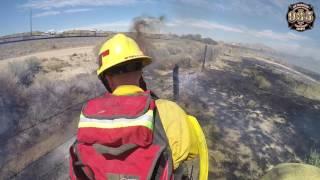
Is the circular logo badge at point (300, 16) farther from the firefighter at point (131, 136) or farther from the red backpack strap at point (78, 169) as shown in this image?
the red backpack strap at point (78, 169)

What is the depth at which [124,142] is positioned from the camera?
2102 millimetres

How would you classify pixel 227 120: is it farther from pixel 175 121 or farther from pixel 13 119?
pixel 175 121

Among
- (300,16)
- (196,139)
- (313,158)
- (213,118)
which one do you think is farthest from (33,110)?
(300,16)

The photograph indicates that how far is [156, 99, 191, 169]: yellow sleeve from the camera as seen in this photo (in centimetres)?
233

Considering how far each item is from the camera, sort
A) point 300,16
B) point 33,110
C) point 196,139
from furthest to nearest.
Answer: point 300,16 < point 33,110 < point 196,139

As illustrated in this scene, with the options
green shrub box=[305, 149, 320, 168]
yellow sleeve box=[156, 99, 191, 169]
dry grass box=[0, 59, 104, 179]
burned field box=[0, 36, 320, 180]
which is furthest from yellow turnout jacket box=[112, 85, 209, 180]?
green shrub box=[305, 149, 320, 168]

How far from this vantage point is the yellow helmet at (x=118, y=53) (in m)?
2.59

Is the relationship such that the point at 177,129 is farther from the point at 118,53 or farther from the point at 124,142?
the point at 118,53

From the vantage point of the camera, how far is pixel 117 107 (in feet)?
7.38

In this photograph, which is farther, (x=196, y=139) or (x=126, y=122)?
(x=196, y=139)

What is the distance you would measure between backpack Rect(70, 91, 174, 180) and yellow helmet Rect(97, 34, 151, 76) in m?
0.39

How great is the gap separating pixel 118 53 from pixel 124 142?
807 millimetres

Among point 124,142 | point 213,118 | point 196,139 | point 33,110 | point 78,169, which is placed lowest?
point 33,110

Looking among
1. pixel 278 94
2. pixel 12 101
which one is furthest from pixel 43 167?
pixel 278 94
